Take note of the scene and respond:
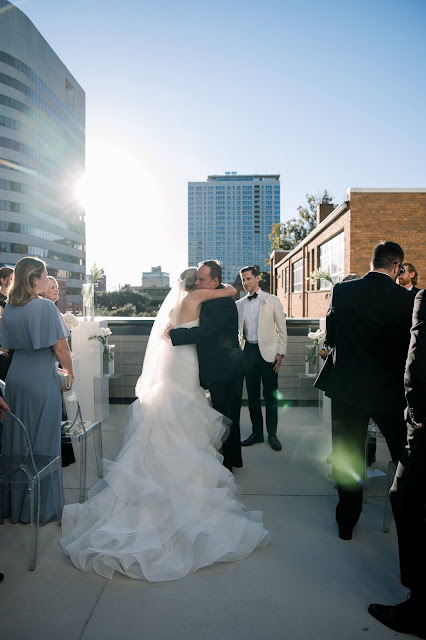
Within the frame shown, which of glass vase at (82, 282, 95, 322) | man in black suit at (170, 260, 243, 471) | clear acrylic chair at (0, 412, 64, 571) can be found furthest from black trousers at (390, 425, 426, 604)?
glass vase at (82, 282, 95, 322)

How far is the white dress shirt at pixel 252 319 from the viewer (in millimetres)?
5562

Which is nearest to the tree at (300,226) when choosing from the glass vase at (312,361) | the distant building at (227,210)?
the glass vase at (312,361)

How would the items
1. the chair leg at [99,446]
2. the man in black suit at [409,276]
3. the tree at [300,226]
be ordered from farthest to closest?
the tree at [300,226], the man in black suit at [409,276], the chair leg at [99,446]

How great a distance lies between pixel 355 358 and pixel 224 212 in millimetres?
155493

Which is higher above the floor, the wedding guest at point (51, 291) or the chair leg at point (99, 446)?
the wedding guest at point (51, 291)

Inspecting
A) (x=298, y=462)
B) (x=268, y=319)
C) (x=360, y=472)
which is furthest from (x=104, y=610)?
(x=268, y=319)

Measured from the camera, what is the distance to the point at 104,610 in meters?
2.47

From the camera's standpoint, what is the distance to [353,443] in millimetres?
3197

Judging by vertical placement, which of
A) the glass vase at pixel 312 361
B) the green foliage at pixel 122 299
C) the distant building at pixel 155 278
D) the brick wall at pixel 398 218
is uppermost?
the distant building at pixel 155 278

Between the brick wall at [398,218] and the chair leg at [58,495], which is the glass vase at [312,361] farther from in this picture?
the brick wall at [398,218]

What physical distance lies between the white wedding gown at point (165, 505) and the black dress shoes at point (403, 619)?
93cm

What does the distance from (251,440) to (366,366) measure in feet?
9.22

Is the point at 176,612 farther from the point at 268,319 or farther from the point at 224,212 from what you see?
the point at 224,212

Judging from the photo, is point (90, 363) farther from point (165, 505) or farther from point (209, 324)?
point (165, 505)
